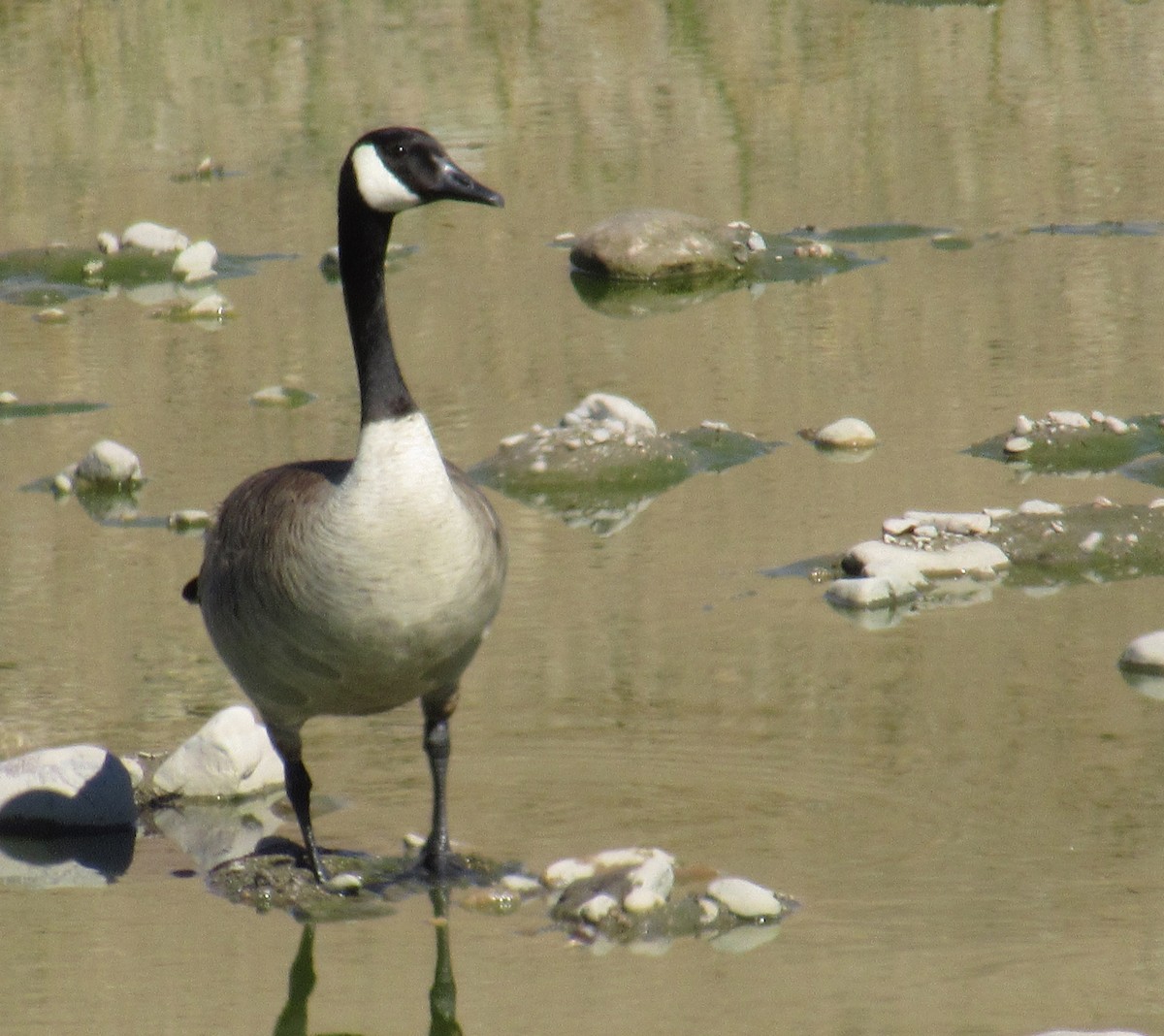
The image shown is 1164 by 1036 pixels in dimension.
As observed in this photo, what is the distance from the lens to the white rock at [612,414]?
30.8ft

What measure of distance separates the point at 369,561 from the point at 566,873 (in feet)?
3.28

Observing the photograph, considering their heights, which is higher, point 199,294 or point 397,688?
point 397,688

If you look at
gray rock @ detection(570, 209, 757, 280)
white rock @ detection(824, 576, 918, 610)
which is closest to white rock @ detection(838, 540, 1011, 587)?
white rock @ detection(824, 576, 918, 610)

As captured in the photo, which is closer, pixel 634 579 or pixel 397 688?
pixel 397 688

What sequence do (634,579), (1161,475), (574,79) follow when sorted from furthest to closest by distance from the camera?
1. (574,79)
2. (1161,475)
3. (634,579)

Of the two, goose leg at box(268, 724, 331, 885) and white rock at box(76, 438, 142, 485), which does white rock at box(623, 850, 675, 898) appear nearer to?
goose leg at box(268, 724, 331, 885)

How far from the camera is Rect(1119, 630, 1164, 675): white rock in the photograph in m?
6.68

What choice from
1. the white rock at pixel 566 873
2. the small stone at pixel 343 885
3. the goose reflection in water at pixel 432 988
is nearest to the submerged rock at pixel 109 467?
the small stone at pixel 343 885

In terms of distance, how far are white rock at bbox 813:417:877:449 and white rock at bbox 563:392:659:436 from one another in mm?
787

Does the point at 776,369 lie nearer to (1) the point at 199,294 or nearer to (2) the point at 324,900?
(1) the point at 199,294

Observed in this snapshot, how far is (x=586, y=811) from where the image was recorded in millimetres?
6035

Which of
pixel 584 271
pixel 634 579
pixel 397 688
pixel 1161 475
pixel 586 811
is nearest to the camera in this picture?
pixel 397 688

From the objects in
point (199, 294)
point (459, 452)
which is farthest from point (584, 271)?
point (459, 452)

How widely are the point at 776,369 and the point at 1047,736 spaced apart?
4.63 metres
